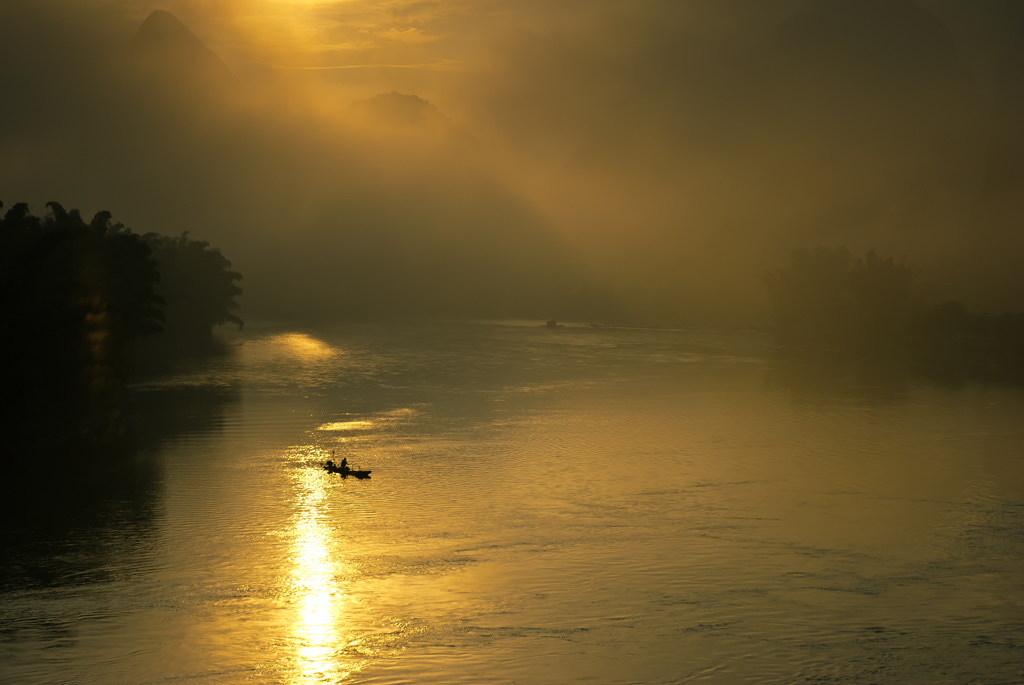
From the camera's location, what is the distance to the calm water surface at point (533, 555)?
83.9ft

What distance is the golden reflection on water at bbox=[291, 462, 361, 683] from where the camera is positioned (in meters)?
24.8

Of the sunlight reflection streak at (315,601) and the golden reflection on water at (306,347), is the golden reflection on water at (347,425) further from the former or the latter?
the golden reflection on water at (306,347)

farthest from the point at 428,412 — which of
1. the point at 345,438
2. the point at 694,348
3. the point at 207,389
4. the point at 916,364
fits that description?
the point at 694,348

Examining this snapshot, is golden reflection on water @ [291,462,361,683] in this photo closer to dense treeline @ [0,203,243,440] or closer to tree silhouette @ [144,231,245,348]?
dense treeline @ [0,203,243,440]

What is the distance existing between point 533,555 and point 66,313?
38.9 m

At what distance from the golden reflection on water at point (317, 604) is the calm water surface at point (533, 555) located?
0.11m

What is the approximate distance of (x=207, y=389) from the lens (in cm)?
9075

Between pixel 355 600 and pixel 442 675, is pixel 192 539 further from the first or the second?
pixel 442 675

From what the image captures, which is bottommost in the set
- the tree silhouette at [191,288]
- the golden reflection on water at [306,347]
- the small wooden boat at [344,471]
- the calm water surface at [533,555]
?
the calm water surface at [533,555]

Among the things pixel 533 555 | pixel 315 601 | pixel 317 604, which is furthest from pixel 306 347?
pixel 317 604

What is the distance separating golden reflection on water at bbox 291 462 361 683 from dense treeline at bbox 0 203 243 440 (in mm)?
22589

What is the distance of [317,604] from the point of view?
2939cm

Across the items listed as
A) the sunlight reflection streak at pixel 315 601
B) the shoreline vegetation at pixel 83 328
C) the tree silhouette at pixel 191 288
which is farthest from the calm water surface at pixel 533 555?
the tree silhouette at pixel 191 288

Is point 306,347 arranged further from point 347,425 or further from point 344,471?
point 344,471
